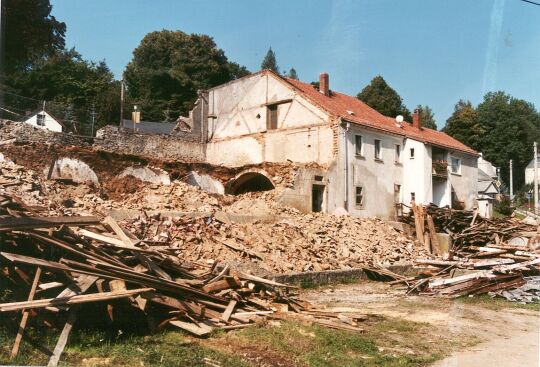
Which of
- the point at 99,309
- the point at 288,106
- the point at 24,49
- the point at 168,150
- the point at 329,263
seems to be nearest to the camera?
the point at 99,309

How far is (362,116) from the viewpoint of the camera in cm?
3238

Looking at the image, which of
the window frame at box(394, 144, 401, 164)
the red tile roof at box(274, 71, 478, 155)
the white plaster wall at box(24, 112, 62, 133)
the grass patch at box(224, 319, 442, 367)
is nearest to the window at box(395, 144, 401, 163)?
the window frame at box(394, 144, 401, 164)

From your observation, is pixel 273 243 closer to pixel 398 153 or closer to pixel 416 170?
pixel 398 153

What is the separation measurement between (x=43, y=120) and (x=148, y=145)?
21.6 ft

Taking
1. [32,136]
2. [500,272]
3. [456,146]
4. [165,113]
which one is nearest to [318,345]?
[500,272]

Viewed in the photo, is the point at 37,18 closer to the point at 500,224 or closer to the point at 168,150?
the point at 500,224

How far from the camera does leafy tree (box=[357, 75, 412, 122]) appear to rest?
166 feet

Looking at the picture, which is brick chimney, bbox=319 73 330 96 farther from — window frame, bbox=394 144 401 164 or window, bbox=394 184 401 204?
window, bbox=394 184 401 204

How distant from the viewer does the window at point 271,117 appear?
31.8 m

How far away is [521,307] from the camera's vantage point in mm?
11992

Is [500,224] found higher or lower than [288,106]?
lower

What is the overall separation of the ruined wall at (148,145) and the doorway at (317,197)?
10401 millimetres

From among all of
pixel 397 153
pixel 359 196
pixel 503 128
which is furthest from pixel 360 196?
pixel 503 128

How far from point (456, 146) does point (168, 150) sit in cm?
2106
